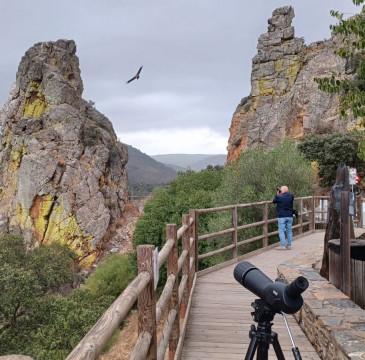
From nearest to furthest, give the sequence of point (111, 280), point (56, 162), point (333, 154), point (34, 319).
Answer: point (34, 319) → point (333, 154) → point (111, 280) → point (56, 162)

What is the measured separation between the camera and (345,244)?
4816 mm

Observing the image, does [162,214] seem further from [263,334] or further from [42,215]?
[42,215]

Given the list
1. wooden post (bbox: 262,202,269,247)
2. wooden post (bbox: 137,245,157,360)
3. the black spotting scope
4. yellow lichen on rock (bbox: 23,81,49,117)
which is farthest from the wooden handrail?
yellow lichen on rock (bbox: 23,81,49,117)

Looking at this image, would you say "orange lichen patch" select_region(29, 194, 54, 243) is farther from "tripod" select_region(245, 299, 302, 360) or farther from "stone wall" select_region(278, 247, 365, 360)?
"tripod" select_region(245, 299, 302, 360)

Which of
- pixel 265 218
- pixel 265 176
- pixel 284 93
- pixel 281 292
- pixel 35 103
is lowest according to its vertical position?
pixel 265 218

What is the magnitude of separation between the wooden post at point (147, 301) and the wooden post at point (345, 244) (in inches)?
128

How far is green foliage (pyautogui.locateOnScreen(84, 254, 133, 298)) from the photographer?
27.2 m

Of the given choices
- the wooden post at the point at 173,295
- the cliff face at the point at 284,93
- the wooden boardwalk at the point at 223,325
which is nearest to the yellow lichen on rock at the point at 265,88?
the cliff face at the point at 284,93

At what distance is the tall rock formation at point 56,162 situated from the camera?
4106 cm

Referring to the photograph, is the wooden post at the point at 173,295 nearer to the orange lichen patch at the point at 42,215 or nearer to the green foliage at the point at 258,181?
the green foliage at the point at 258,181

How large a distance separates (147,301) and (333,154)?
91.7ft

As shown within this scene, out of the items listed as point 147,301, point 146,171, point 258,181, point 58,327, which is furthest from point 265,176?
point 146,171

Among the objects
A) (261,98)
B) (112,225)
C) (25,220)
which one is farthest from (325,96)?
(25,220)

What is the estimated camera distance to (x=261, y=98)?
140ft
